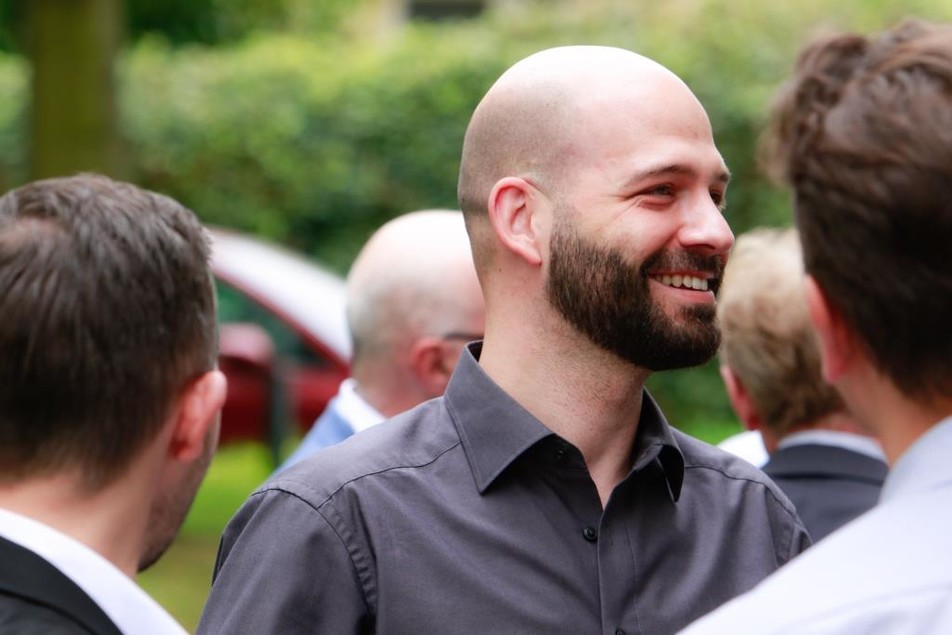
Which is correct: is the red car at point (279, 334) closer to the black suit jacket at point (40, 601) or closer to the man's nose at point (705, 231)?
the man's nose at point (705, 231)

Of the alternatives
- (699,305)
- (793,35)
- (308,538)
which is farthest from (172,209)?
(793,35)

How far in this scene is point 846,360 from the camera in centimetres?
176

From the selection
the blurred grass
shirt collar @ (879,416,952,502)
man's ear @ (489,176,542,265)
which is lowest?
the blurred grass

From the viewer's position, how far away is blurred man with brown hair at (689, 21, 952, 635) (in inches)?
60.7

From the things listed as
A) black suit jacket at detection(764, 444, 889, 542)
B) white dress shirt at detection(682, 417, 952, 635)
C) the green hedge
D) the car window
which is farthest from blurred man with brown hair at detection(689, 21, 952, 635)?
the green hedge

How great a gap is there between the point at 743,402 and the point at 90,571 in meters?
2.50

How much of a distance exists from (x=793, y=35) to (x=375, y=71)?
3.87 meters

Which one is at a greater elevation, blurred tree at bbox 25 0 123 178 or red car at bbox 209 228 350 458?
blurred tree at bbox 25 0 123 178

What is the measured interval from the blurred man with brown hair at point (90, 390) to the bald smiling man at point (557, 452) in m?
0.30

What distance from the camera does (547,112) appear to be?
2.67m

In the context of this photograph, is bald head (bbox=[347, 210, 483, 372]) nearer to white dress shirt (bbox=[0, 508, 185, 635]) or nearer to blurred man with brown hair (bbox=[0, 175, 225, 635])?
blurred man with brown hair (bbox=[0, 175, 225, 635])

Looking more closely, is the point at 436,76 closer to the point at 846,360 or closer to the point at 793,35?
the point at 793,35

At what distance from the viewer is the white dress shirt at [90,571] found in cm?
193

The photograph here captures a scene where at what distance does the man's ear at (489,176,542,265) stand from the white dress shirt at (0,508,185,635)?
99 centimetres
